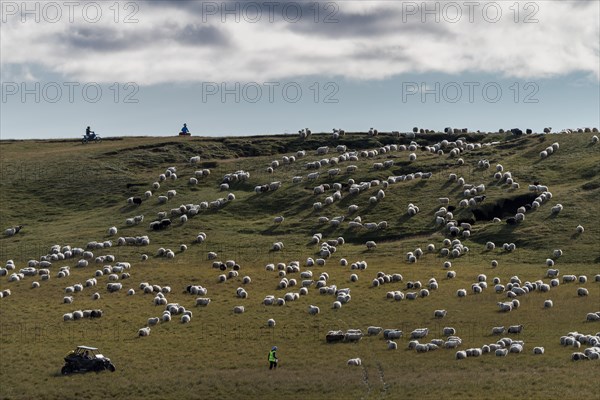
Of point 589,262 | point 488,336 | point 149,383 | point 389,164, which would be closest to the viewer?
point 149,383

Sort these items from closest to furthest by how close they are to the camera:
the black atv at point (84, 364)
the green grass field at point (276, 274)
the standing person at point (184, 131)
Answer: the green grass field at point (276, 274) < the black atv at point (84, 364) < the standing person at point (184, 131)

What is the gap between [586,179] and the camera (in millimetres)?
126125

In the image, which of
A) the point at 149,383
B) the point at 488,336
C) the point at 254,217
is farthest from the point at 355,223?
the point at 149,383

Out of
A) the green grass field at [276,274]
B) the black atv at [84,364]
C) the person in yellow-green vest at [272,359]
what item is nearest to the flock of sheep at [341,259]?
the green grass field at [276,274]

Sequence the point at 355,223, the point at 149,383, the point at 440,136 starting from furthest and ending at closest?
the point at 440,136, the point at 355,223, the point at 149,383

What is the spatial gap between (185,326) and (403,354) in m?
19.3

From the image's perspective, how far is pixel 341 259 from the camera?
99.7 m

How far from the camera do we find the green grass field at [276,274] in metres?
63.2

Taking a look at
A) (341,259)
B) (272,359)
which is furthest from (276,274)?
(272,359)

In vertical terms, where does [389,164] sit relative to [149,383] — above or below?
above

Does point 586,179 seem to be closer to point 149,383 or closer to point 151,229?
point 151,229

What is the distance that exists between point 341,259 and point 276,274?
8169mm

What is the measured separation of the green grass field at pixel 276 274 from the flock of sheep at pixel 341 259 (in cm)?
70

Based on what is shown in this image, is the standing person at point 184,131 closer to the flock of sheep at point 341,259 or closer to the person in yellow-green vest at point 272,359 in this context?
the flock of sheep at point 341,259
